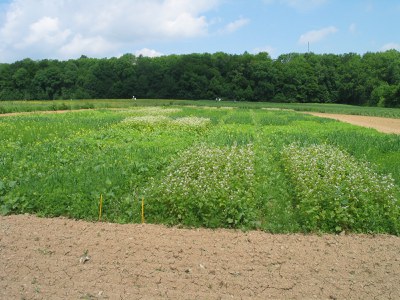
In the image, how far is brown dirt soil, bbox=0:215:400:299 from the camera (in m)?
5.04

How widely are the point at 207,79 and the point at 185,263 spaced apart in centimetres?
8336

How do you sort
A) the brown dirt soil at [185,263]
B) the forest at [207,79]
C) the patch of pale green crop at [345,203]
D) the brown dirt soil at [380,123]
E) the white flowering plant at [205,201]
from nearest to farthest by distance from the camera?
the brown dirt soil at [185,263], the patch of pale green crop at [345,203], the white flowering plant at [205,201], the brown dirt soil at [380,123], the forest at [207,79]

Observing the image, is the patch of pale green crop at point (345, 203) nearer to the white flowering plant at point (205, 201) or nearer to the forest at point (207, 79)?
the white flowering plant at point (205, 201)

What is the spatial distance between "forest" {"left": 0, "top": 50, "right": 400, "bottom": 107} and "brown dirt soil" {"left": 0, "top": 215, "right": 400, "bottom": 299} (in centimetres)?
7797

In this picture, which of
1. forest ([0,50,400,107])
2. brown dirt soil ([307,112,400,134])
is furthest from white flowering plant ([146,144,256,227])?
forest ([0,50,400,107])

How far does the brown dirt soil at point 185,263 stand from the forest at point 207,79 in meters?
78.0

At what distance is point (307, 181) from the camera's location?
350 inches

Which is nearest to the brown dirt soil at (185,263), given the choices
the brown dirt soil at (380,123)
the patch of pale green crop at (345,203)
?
the patch of pale green crop at (345,203)

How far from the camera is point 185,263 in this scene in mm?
5801

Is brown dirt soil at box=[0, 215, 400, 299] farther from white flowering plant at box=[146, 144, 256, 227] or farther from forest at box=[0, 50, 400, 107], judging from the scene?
forest at box=[0, 50, 400, 107]

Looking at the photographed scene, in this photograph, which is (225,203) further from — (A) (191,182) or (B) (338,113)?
(B) (338,113)

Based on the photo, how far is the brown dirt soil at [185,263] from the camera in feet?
16.5

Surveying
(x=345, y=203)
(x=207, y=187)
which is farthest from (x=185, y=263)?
(x=345, y=203)

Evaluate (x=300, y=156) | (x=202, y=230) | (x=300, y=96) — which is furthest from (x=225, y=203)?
(x=300, y=96)
